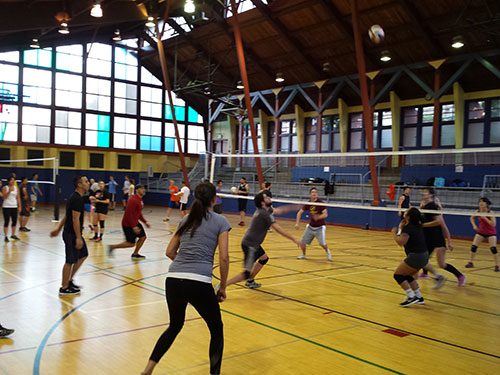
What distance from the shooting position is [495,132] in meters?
22.8

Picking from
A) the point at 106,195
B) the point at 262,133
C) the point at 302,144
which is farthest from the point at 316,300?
the point at 262,133

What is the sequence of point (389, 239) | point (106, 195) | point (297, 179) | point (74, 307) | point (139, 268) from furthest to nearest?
point (297, 179)
point (389, 239)
point (106, 195)
point (139, 268)
point (74, 307)

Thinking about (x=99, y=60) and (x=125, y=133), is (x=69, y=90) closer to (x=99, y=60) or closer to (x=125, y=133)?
(x=99, y=60)

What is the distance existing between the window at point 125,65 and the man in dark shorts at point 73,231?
28.7m

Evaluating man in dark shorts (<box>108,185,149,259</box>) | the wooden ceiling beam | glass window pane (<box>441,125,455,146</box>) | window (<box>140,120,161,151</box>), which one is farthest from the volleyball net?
window (<box>140,120,161,151</box>)

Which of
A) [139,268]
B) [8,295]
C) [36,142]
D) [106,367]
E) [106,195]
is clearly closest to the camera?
[106,367]

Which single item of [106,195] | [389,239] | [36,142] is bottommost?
[389,239]

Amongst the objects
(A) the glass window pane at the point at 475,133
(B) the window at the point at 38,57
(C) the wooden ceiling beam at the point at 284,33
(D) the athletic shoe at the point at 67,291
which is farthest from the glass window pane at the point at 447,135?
(B) the window at the point at 38,57

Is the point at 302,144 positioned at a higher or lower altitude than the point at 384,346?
higher

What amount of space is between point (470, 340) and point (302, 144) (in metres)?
26.2

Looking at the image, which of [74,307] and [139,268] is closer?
[74,307]

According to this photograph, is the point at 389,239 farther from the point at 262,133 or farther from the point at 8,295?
the point at 262,133

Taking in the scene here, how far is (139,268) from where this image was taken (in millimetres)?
8836

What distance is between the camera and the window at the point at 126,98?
32.8 metres
